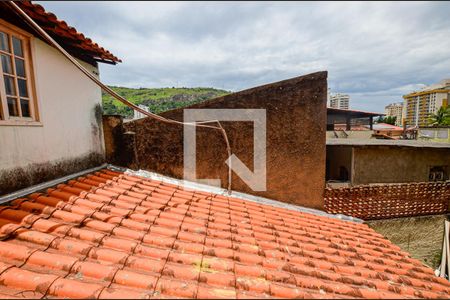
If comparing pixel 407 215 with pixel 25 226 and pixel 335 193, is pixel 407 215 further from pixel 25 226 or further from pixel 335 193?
pixel 25 226

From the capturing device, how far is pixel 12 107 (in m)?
3.29

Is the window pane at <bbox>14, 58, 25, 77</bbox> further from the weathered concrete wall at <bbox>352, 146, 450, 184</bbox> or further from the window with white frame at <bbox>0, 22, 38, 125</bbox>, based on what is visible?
the weathered concrete wall at <bbox>352, 146, 450, 184</bbox>

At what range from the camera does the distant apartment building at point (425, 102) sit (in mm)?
64562

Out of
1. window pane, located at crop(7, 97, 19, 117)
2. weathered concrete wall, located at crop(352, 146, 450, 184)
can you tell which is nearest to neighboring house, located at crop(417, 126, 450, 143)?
weathered concrete wall, located at crop(352, 146, 450, 184)

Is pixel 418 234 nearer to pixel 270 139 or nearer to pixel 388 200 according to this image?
pixel 388 200

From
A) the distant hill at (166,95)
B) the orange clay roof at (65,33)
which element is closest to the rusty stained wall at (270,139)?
the orange clay roof at (65,33)

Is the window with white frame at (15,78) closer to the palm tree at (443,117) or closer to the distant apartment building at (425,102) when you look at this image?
the palm tree at (443,117)

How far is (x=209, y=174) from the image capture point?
5.77 meters

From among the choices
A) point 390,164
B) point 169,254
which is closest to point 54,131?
point 169,254

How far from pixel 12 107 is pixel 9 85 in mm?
312

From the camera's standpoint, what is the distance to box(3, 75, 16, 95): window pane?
3.21 metres

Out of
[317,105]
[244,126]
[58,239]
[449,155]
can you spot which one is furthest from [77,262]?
[449,155]

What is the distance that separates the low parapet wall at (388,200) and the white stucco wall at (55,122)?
24.9 ft
